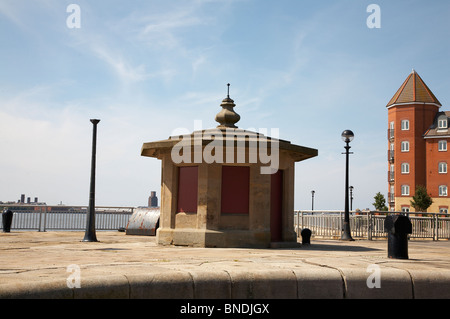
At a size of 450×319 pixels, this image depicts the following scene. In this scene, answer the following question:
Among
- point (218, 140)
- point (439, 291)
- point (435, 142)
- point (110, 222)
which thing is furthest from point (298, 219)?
point (435, 142)

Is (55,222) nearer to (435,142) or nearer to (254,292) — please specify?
(254,292)

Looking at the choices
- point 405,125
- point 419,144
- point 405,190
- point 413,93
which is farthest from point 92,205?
point 413,93

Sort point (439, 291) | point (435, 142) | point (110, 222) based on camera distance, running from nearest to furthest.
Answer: point (439, 291) → point (110, 222) → point (435, 142)

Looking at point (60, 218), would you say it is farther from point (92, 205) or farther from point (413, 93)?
point (413, 93)

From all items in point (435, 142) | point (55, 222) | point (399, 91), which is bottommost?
point (55, 222)

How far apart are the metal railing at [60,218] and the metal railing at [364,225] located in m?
9.36

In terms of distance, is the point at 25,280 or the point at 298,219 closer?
the point at 25,280

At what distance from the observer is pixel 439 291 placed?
6.60 m

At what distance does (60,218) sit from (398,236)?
58.9 ft

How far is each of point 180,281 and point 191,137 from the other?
7.48m

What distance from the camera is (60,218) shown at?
2297cm

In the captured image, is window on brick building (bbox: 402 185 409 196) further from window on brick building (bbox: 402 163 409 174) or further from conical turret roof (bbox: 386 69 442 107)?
conical turret roof (bbox: 386 69 442 107)

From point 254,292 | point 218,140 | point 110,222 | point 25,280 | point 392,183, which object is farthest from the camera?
point 392,183

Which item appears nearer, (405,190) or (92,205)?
(92,205)
